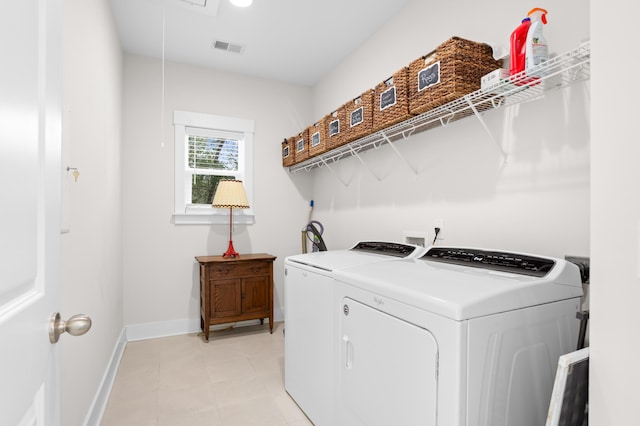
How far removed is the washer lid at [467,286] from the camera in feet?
3.46

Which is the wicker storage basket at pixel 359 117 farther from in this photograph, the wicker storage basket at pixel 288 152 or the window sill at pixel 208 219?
the window sill at pixel 208 219

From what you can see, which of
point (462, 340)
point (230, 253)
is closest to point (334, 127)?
point (230, 253)

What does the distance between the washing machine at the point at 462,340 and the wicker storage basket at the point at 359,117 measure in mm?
1099

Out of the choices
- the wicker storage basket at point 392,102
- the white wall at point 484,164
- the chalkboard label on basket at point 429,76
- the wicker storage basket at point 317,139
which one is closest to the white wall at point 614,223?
the white wall at point 484,164

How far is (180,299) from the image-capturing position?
3387 mm

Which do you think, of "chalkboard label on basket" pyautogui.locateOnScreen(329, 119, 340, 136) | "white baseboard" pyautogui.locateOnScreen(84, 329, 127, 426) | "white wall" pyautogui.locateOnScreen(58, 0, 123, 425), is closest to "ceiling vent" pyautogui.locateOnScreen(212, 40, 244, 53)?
"white wall" pyautogui.locateOnScreen(58, 0, 123, 425)

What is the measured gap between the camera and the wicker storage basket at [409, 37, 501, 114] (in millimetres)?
1570

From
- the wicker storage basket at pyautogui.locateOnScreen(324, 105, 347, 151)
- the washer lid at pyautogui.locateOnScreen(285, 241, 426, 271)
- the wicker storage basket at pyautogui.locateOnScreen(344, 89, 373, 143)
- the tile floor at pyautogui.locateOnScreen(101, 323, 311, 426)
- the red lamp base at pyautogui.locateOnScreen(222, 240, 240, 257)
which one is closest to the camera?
the washer lid at pyautogui.locateOnScreen(285, 241, 426, 271)

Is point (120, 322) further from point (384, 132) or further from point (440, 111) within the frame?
point (440, 111)

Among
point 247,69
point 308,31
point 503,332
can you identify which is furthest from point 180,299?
point 503,332

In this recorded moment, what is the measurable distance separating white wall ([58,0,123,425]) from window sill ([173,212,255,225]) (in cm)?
71

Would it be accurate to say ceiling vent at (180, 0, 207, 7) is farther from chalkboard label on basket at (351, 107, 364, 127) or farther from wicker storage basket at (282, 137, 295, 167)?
wicker storage basket at (282, 137, 295, 167)

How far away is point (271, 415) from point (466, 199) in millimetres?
1712

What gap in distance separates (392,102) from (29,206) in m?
1.78
